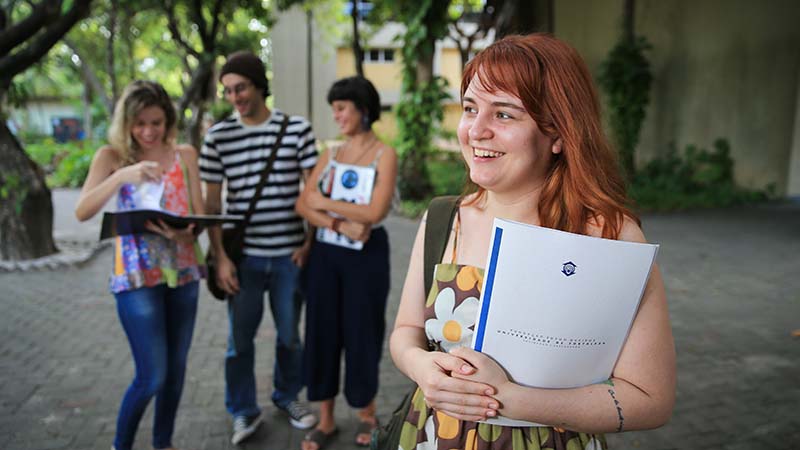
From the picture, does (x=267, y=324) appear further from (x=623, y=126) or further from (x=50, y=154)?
(x=50, y=154)

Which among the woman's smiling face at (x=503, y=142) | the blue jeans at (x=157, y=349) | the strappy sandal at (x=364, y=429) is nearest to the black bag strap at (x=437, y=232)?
the woman's smiling face at (x=503, y=142)

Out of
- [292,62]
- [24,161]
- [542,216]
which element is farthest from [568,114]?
[292,62]

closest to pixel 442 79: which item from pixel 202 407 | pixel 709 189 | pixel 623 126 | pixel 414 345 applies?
→ pixel 623 126

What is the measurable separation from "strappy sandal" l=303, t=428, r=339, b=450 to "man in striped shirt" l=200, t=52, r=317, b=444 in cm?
37

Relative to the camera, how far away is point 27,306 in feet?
20.2

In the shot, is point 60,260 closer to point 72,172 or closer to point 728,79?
point 72,172

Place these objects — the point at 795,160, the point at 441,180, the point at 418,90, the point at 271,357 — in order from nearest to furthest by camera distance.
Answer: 1. the point at 271,357
2. the point at 418,90
3. the point at 795,160
4. the point at 441,180

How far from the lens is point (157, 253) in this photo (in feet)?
9.23

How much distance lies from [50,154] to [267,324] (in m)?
18.8

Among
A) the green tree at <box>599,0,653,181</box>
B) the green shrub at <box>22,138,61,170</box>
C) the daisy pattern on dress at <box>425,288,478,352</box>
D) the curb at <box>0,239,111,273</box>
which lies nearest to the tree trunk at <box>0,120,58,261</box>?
the curb at <box>0,239,111,273</box>

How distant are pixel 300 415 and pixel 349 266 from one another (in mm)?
1089

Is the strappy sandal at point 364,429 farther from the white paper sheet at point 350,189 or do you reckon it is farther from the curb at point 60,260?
the curb at point 60,260

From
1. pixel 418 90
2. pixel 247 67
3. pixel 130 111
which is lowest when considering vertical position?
pixel 130 111

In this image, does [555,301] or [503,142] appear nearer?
[555,301]
